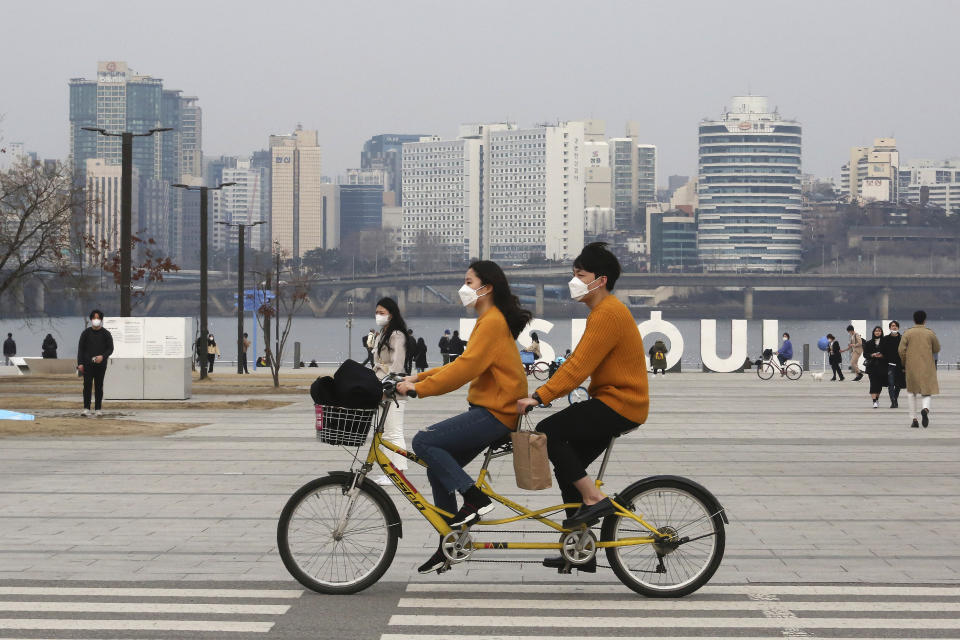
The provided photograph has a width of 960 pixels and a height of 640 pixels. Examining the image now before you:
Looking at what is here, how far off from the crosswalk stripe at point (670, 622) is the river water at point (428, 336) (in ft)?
204

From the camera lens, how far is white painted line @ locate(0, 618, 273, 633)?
678 centimetres

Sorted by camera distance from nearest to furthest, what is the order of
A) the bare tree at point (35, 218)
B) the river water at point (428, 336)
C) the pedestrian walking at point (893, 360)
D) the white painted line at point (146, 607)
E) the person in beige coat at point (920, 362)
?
the white painted line at point (146, 607), the person in beige coat at point (920, 362), the pedestrian walking at point (893, 360), the bare tree at point (35, 218), the river water at point (428, 336)

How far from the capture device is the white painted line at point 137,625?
678cm

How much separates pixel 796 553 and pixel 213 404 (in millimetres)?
18680

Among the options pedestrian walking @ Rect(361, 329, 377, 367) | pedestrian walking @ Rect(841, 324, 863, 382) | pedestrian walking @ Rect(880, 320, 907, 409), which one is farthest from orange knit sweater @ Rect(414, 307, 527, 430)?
pedestrian walking @ Rect(841, 324, 863, 382)

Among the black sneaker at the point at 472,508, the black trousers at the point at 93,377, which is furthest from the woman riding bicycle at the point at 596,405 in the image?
the black trousers at the point at 93,377

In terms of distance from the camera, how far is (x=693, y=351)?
362 feet

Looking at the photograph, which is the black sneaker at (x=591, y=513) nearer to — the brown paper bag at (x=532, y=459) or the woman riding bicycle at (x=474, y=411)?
the brown paper bag at (x=532, y=459)

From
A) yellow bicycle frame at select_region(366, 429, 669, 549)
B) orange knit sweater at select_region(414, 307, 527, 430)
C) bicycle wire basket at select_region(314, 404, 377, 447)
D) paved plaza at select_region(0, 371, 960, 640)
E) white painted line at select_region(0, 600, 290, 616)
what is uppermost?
orange knit sweater at select_region(414, 307, 527, 430)

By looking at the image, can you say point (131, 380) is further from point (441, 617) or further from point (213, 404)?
point (441, 617)

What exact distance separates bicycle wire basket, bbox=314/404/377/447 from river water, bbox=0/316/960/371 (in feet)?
204

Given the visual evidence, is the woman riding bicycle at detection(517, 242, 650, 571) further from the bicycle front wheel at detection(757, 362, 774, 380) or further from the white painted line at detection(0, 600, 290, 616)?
the bicycle front wheel at detection(757, 362, 774, 380)

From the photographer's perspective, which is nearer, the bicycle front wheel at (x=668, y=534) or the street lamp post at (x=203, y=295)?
the bicycle front wheel at (x=668, y=534)

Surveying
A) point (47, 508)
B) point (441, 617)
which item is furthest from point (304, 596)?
point (47, 508)
